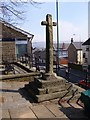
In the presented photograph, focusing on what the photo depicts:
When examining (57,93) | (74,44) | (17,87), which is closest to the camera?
(57,93)

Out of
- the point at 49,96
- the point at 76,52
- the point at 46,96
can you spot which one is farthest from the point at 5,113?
the point at 76,52

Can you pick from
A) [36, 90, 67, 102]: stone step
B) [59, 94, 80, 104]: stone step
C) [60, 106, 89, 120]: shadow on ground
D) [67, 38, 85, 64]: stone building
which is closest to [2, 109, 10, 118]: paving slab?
[36, 90, 67, 102]: stone step

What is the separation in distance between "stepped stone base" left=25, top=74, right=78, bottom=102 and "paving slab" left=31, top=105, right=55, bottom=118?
0.45 m

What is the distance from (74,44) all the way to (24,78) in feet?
176

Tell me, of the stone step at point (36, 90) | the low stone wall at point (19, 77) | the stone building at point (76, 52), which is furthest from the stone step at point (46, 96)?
the stone building at point (76, 52)

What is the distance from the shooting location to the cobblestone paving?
710cm

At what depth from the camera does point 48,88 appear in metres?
8.74

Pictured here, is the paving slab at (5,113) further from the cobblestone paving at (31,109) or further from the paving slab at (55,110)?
the paving slab at (55,110)

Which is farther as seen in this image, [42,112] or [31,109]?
[31,109]

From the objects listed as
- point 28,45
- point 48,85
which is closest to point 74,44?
point 28,45

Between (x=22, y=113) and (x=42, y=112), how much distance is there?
55 cm

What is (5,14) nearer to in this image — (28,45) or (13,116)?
(13,116)

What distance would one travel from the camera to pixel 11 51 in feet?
107

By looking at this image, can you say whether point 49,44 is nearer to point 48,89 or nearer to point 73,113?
point 48,89
